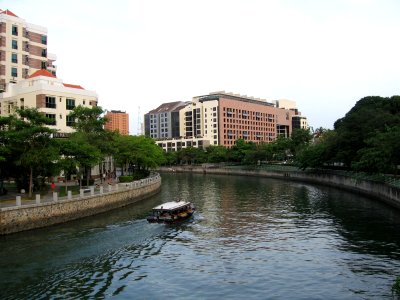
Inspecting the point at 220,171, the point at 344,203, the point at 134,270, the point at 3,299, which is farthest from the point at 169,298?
the point at 220,171

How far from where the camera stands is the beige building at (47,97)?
7431cm

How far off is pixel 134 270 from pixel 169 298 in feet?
19.1

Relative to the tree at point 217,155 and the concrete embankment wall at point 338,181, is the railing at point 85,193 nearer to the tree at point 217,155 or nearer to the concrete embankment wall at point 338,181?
the concrete embankment wall at point 338,181

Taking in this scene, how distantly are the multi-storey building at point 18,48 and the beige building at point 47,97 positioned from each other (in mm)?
5433

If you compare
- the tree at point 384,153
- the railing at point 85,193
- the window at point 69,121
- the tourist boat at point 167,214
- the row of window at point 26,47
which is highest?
the row of window at point 26,47

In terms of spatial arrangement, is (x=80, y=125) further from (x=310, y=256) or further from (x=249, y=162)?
(x=249, y=162)

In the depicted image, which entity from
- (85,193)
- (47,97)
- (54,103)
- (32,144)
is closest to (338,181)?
(85,193)

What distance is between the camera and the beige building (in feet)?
244

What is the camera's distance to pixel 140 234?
3812cm

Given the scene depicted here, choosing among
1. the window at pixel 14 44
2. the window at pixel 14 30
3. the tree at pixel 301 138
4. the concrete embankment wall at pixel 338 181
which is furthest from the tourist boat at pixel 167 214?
the tree at pixel 301 138

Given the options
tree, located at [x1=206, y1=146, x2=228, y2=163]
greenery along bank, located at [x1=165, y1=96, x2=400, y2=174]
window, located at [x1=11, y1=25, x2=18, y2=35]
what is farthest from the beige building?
tree, located at [x1=206, y1=146, x2=228, y2=163]

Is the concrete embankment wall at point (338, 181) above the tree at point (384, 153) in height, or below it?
below

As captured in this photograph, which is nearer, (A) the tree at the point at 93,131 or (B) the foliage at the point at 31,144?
(B) the foliage at the point at 31,144

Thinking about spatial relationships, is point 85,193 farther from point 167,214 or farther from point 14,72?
point 14,72
